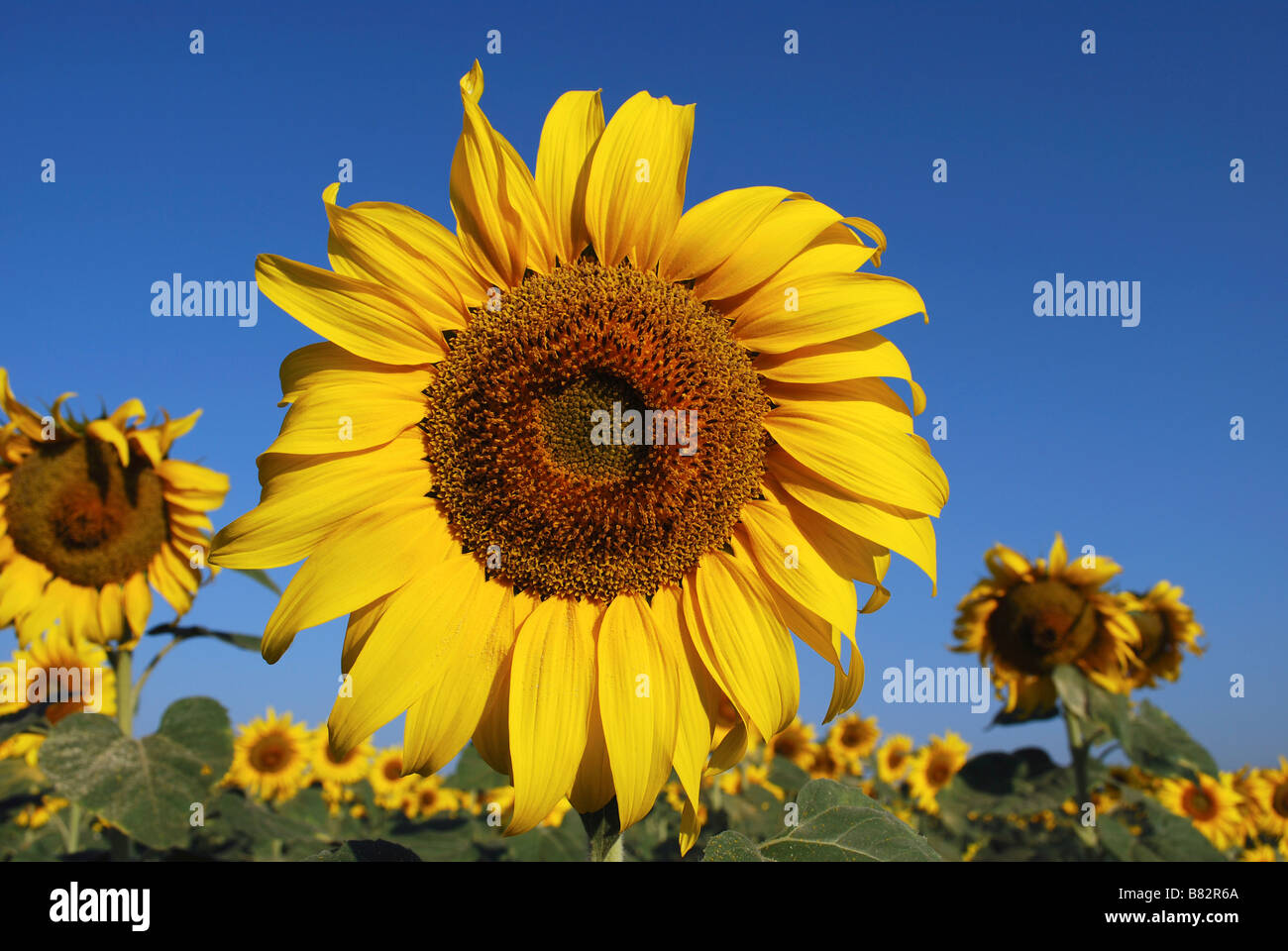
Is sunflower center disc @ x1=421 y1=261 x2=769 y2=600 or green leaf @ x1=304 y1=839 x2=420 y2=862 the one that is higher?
sunflower center disc @ x1=421 y1=261 x2=769 y2=600

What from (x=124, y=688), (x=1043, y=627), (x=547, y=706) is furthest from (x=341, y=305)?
(x=1043, y=627)

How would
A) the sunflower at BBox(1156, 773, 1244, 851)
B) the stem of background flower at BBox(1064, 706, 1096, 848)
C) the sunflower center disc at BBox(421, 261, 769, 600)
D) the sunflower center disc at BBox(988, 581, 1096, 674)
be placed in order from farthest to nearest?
the sunflower at BBox(1156, 773, 1244, 851) → the sunflower center disc at BBox(988, 581, 1096, 674) → the stem of background flower at BBox(1064, 706, 1096, 848) → the sunflower center disc at BBox(421, 261, 769, 600)

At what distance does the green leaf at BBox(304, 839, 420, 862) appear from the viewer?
104 inches

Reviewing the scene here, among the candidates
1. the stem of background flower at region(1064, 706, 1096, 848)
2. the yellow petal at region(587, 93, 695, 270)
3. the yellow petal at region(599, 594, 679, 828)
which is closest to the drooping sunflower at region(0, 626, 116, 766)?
the yellow petal at region(599, 594, 679, 828)

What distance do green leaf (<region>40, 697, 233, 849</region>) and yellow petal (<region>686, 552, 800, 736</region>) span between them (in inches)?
138

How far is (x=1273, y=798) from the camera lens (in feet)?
39.8

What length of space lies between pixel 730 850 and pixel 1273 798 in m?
13.1

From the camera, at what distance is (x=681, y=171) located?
284cm

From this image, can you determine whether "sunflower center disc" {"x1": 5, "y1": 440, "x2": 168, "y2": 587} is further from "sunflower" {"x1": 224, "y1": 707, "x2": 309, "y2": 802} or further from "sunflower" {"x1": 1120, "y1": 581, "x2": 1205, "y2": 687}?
"sunflower" {"x1": 1120, "y1": 581, "x2": 1205, "y2": 687}

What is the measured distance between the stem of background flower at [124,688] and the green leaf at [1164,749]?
8.44 m

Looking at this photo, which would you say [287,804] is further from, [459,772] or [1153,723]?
[1153,723]

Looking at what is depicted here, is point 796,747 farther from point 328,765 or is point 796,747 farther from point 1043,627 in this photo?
point 328,765

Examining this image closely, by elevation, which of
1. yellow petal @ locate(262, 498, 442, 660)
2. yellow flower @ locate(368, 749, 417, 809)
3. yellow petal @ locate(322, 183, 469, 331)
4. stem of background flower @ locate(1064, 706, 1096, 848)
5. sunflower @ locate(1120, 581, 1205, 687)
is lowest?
yellow flower @ locate(368, 749, 417, 809)
